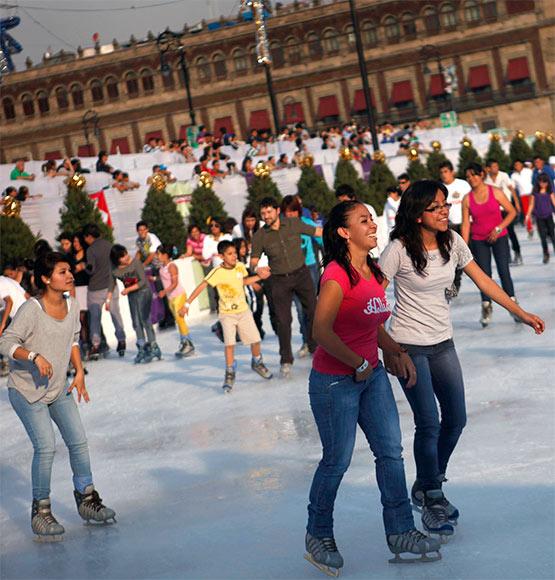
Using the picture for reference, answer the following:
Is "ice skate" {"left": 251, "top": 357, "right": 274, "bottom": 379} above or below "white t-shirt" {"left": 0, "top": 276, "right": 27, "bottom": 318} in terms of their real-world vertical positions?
below

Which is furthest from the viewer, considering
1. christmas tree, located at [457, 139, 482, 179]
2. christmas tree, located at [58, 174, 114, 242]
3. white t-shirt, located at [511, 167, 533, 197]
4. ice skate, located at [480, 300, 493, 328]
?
christmas tree, located at [457, 139, 482, 179]

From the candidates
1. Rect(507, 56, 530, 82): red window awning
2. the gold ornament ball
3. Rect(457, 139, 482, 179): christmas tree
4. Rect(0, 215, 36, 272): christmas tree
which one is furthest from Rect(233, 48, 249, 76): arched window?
Rect(0, 215, 36, 272): christmas tree

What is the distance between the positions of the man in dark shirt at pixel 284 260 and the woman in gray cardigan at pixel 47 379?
415 cm

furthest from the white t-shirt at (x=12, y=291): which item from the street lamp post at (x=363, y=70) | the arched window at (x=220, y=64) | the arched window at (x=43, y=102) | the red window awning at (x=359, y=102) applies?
the arched window at (x=43, y=102)

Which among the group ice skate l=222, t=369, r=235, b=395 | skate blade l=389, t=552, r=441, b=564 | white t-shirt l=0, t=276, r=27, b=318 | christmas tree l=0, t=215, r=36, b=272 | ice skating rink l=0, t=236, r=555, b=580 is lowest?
ice skating rink l=0, t=236, r=555, b=580

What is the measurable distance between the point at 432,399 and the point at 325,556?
2.94 feet

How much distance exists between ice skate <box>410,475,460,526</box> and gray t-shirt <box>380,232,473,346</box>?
2.15ft

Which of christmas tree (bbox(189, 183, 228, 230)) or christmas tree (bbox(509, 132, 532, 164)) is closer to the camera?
christmas tree (bbox(189, 183, 228, 230))

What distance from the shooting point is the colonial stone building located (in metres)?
71.2

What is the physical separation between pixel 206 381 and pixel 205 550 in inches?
232

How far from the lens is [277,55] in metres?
73.8

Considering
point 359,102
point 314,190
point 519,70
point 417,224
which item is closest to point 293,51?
point 359,102

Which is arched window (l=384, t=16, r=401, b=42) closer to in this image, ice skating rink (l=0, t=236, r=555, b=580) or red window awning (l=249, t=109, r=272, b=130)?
red window awning (l=249, t=109, r=272, b=130)

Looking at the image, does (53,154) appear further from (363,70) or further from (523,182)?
(523,182)
